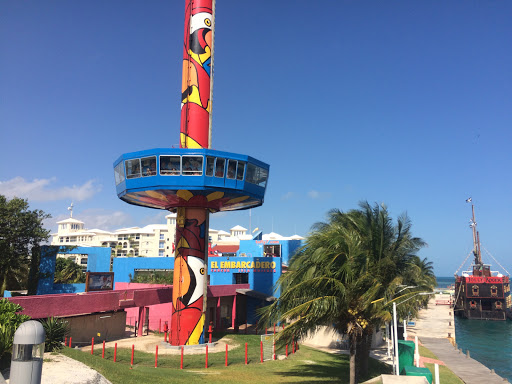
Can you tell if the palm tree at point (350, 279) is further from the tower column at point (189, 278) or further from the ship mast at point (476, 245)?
the ship mast at point (476, 245)

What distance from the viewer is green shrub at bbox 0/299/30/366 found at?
48.4ft

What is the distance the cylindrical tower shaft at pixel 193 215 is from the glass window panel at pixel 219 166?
14.0 feet

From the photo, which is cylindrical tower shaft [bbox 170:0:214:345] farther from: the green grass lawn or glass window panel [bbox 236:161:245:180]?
glass window panel [bbox 236:161:245:180]

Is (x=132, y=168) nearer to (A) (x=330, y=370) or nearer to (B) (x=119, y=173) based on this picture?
(B) (x=119, y=173)

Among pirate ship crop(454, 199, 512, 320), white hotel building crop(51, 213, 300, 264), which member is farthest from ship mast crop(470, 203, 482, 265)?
white hotel building crop(51, 213, 300, 264)

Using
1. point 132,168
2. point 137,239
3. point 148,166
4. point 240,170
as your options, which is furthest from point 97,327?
point 137,239

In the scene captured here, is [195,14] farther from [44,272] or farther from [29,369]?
[29,369]

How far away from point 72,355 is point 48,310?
11.3 meters

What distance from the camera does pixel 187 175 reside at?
105 feet

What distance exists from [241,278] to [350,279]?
32.8 metres

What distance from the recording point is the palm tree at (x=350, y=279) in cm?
2055

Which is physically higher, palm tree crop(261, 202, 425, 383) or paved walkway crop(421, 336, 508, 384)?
palm tree crop(261, 202, 425, 383)

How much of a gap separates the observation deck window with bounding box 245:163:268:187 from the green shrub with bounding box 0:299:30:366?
20.3 meters

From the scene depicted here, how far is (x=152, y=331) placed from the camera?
137ft
